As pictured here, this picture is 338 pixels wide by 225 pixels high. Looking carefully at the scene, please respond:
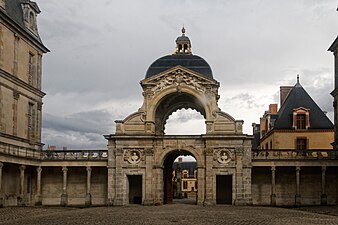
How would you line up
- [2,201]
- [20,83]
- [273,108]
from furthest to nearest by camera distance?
[273,108] < [20,83] < [2,201]

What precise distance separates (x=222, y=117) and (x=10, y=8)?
17.2 metres

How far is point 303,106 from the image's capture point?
50.6 meters

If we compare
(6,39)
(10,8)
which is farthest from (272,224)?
(10,8)

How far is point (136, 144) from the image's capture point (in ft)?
140

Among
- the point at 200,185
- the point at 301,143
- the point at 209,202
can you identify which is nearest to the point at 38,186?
the point at 200,185

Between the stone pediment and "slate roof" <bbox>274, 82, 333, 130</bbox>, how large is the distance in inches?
398

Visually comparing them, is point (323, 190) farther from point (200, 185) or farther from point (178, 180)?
point (178, 180)

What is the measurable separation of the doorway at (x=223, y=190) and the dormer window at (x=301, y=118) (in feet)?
28.3

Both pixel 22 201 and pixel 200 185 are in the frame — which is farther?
pixel 200 185

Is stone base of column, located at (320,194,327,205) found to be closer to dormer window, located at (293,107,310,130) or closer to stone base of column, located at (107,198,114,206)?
dormer window, located at (293,107,310,130)

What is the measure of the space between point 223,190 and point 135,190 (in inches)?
270

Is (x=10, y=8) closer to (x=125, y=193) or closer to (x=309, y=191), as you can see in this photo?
(x=125, y=193)

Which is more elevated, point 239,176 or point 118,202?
point 239,176

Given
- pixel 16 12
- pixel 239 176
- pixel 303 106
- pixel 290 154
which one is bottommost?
pixel 239 176
